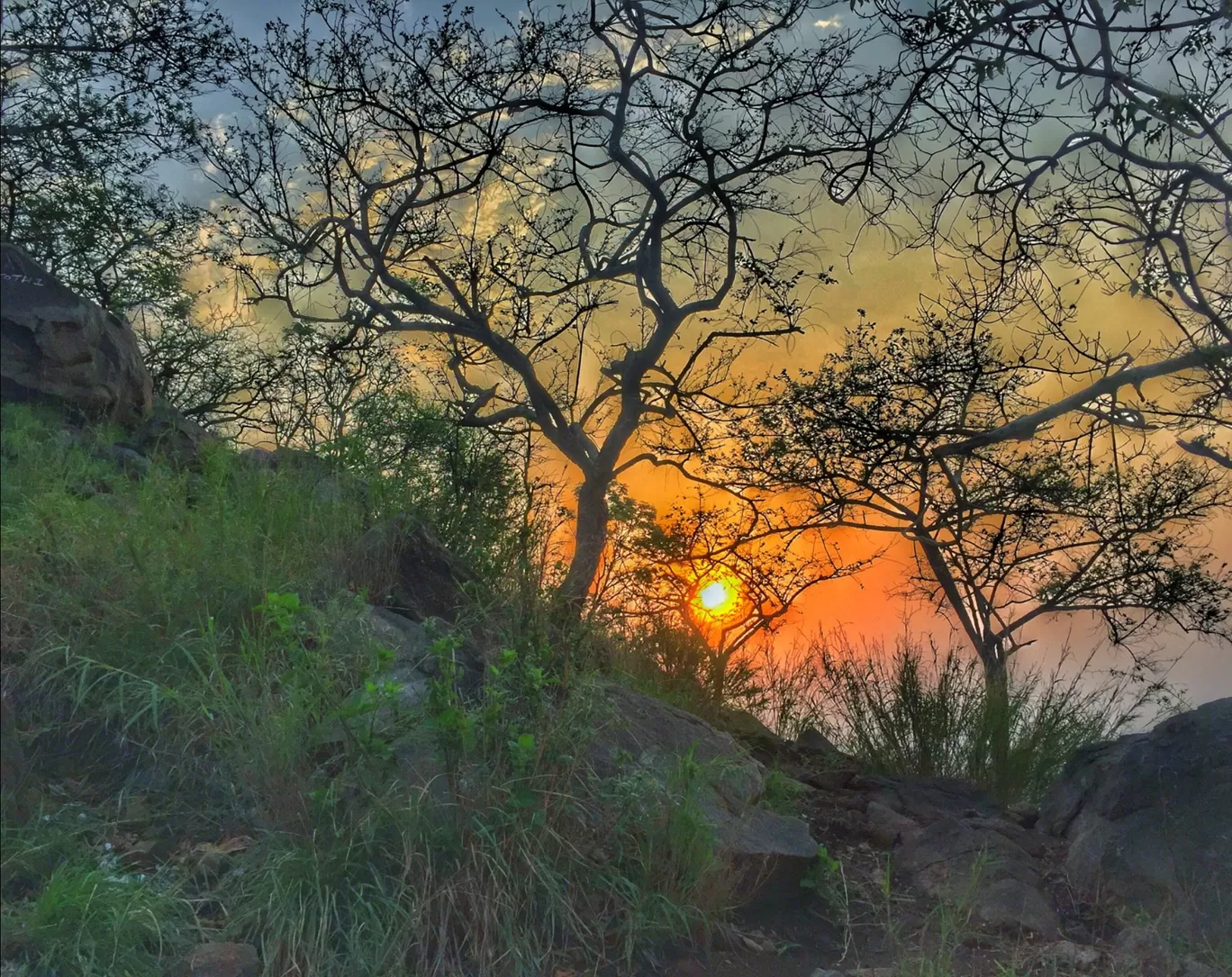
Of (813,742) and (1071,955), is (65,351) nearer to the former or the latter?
(813,742)

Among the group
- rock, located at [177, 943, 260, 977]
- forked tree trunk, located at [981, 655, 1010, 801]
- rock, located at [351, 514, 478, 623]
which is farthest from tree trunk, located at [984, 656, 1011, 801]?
rock, located at [177, 943, 260, 977]

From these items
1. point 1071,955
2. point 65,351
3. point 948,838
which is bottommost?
point 1071,955

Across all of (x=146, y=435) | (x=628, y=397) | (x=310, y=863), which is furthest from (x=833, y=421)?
(x=310, y=863)

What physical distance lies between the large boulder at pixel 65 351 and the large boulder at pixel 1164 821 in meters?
6.60

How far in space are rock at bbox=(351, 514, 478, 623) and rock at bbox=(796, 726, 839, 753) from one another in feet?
11.9

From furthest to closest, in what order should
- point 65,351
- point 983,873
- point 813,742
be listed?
point 813,742 → point 65,351 → point 983,873

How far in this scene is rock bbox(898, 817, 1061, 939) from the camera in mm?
4980

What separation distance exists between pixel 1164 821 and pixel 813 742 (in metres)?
3.05

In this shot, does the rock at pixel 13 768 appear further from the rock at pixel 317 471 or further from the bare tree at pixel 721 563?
the bare tree at pixel 721 563

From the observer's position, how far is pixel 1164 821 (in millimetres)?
5566

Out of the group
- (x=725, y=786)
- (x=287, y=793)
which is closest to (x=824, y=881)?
(x=725, y=786)

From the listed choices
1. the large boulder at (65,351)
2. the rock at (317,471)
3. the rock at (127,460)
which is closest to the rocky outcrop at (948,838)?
the rock at (317,471)

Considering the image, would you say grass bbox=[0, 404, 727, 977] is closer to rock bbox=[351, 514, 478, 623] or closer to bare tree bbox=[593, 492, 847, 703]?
rock bbox=[351, 514, 478, 623]

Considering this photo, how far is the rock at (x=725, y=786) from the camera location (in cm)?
450
